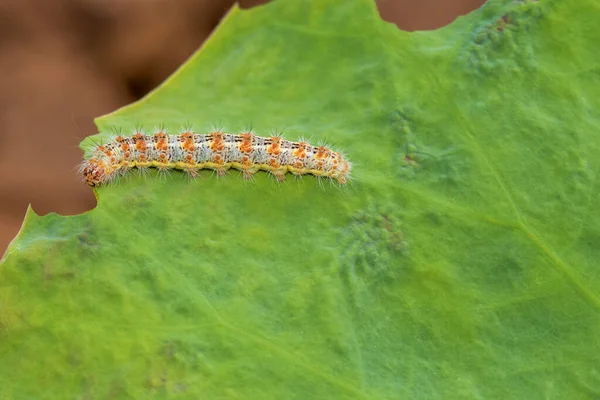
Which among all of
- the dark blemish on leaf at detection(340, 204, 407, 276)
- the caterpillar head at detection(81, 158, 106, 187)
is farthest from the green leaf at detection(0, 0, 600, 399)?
the caterpillar head at detection(81, 158, 106, 187)

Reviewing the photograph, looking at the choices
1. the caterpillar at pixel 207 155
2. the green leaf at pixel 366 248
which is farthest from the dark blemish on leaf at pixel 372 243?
the caterpillar at pixel 207 155

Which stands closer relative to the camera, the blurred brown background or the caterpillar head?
the caterpillar head

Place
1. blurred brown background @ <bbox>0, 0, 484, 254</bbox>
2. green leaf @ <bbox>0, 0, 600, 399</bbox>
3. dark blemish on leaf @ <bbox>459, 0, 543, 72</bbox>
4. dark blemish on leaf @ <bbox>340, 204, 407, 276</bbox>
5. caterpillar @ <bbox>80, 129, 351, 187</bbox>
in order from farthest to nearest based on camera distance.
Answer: blurred brown background @ <bbox>0, 0, 484, 254</bbox>, caterpillar @ <bbox>80, 129, 351, 187</bbox>, dark blemish on leaf @ <bbox>459, 0, 543, 72</bbox>, dark blemish on leaf @ <bbox>340, 204, 407, 276</bbox>, green leaf @ <bbox>0, 0, 600, 399</bbox>

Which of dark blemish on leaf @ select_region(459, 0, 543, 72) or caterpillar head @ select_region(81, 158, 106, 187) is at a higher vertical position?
dark blemish on leaf @ select_region(459, 0, 543, 72)

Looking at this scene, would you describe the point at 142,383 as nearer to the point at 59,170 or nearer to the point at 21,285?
the point at 21,285

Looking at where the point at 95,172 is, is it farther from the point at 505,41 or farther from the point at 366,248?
the point at 505,41

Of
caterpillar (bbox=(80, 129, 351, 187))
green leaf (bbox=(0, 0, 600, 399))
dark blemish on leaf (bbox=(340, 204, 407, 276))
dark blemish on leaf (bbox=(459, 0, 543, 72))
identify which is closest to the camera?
green leaf (bbox=(0, 0, 600, 399))

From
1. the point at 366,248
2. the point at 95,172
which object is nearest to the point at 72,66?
the point at 95,172

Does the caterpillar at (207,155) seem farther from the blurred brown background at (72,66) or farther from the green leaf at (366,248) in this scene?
the blurred brown background at (72,66)

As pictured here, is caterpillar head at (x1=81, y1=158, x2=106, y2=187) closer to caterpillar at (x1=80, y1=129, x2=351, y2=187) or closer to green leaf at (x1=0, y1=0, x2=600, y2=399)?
caterpillar at (x1=80, y1=129, x2=351, y2=187)
